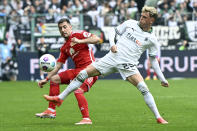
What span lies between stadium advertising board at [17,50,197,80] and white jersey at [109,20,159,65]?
1644 cm

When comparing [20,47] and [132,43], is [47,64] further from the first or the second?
[20,47]

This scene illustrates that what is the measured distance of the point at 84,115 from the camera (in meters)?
11.1

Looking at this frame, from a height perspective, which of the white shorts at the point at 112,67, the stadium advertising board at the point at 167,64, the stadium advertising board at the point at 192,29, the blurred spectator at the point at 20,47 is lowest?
the stadium advertising board at the point at 167,64

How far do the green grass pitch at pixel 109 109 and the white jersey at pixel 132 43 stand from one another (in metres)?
1.25

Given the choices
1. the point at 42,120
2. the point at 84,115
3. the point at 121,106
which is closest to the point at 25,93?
the point at 121,106

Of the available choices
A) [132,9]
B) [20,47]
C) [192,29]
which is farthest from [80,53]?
[132,9]

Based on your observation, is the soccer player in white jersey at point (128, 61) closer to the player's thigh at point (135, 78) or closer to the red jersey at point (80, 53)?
the player's thigh at point (135, 78)

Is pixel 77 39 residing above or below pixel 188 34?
above

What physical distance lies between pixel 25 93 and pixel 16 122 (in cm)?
887

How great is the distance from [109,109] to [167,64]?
1347 cm

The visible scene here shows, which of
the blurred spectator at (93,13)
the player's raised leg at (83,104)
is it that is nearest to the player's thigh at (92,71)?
the player's raised leg at (83,104)

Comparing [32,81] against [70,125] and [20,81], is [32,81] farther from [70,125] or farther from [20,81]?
[70,125]

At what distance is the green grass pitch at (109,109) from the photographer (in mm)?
10797

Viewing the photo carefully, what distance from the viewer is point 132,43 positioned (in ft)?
35.9
